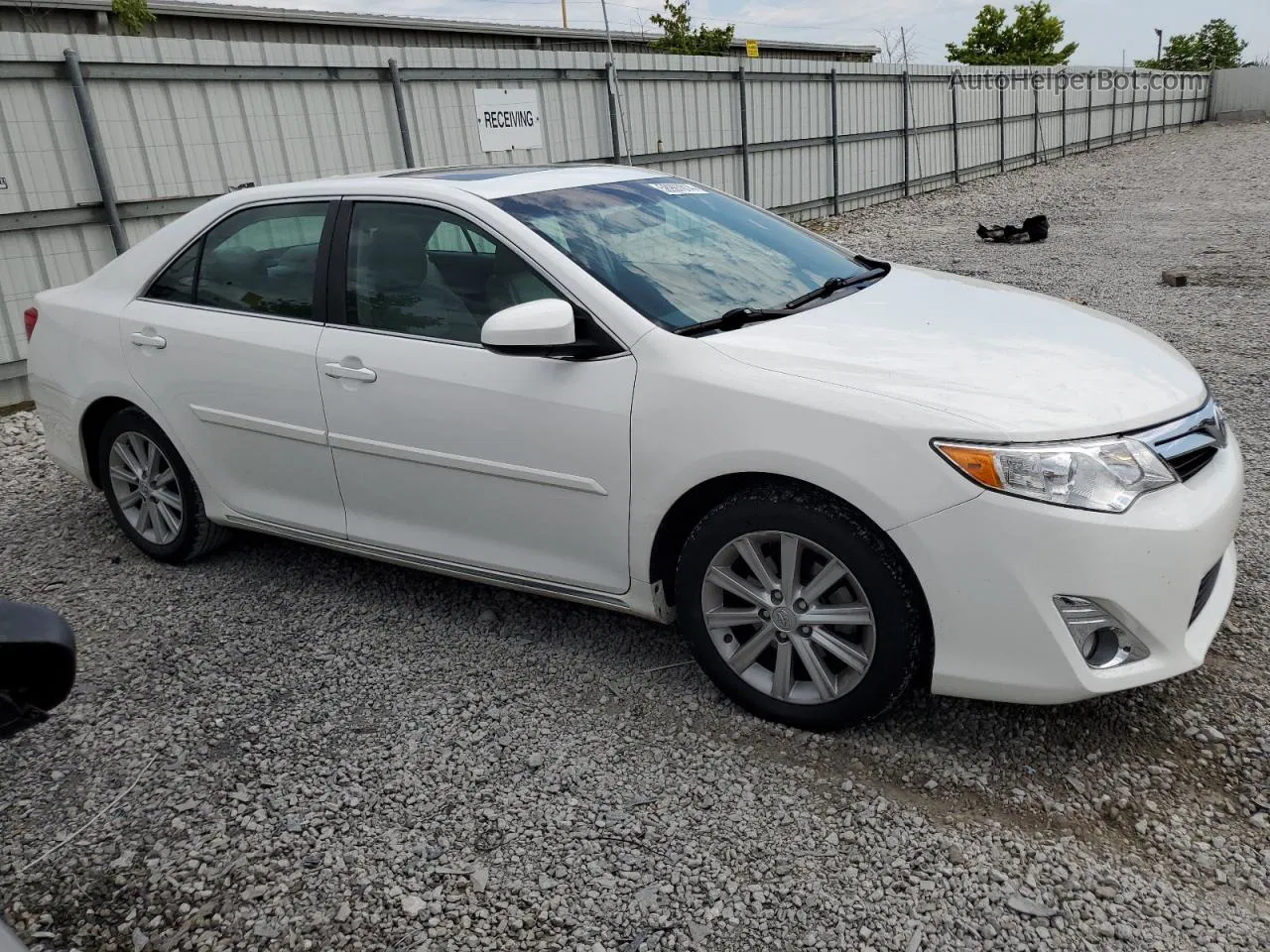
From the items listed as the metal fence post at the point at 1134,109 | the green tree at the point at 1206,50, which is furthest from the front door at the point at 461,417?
the green tree at the point at 1206,50

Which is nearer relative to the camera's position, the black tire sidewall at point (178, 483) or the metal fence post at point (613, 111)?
the black tire sidewall at point (178, 483)

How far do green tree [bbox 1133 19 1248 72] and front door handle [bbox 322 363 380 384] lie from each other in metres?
70.0

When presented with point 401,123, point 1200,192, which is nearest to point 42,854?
point 401,123

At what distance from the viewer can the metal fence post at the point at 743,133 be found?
596 inches

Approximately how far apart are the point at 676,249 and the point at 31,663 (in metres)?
2.66

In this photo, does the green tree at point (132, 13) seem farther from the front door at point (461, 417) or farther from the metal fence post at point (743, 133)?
the front door at point (461, 417)

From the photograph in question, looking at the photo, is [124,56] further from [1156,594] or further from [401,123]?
[1156,594]

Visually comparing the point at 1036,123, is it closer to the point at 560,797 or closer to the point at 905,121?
the point at 905,121

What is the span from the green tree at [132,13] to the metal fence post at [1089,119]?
82.6ft

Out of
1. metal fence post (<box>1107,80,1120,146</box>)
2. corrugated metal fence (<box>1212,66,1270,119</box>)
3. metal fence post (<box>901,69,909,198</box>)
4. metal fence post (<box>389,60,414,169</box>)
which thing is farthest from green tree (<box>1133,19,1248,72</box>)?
metal fence post (<box>389,60,414,169</box>)

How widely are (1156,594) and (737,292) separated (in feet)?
5.12

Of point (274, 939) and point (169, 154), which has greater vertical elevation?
point (169, 154)

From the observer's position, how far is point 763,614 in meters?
2.99

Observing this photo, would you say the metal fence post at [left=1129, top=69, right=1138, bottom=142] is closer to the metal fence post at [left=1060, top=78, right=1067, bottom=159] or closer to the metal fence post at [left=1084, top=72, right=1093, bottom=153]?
the metal fence post at [left=1084, top=72, right=1093, bottom=153]
